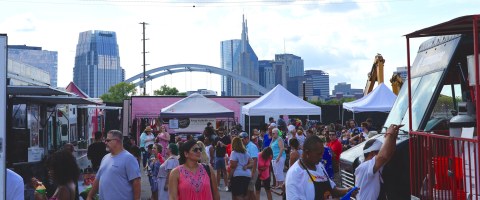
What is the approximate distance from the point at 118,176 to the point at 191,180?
4.50ft

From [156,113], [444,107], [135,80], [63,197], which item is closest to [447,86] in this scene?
[444,107]

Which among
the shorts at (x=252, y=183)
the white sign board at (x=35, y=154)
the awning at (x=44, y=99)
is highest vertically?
the awning at (x=44, y=99)

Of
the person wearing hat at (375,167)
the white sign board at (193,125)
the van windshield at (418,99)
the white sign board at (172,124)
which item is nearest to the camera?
the person wearing hat at (375,167)

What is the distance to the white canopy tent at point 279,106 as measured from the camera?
2297 centimetres

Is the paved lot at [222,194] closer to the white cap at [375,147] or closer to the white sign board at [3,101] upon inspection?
the white cap at [375,147]

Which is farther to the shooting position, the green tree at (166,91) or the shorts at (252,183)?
the green tree at (166,91)

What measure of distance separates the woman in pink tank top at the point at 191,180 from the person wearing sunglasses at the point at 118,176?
1.03m

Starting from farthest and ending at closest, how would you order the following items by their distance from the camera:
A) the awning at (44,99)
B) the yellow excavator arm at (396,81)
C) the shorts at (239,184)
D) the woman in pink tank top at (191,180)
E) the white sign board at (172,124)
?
1. the yellow excavator arm at (396,81)
2. the white sign board at (172,124)
3. the awning at (44,99)
4. the shorts at (239,184)
5. the woman in pink tank top at (191,180)

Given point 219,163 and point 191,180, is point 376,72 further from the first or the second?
point 191,180

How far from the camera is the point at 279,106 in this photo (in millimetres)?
23281

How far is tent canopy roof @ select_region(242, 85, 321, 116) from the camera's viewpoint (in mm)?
22969

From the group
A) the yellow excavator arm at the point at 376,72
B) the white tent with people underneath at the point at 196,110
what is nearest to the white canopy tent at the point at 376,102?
the white tent with people underneath at the point at 196,110

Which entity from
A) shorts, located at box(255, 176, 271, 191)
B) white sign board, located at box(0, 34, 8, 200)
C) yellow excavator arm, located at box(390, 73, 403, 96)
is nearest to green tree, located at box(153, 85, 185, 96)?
yellow excavator arm, located at box(390, 73, 403, 96)

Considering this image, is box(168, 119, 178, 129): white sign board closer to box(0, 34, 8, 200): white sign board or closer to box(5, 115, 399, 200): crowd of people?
box(5, 115, 399, 200): crowd of people
